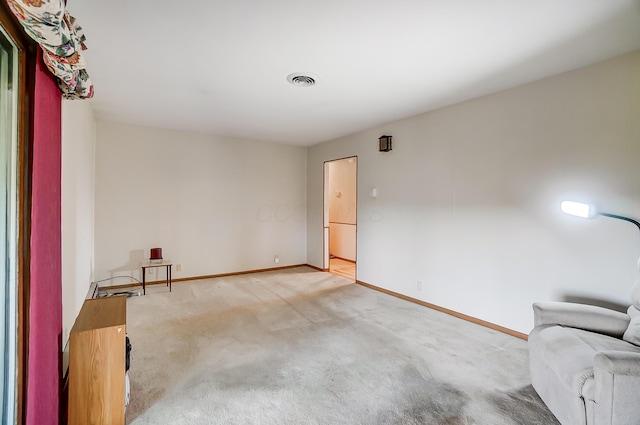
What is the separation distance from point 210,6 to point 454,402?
2950 millimetres

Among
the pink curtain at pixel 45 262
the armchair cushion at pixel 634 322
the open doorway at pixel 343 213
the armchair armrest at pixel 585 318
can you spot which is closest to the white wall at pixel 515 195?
the armchair cushion at pixel 634 322

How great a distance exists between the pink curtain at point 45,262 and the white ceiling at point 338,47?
84 centimetres

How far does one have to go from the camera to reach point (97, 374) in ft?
5.42

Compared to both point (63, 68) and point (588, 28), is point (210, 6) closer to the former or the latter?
point (63, 68)

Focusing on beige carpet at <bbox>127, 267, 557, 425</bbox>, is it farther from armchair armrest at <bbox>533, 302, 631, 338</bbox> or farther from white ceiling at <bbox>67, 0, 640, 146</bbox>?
white ceiling at <bbox>67, 0, 640, 146</bbox>

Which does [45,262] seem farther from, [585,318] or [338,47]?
[585,318]

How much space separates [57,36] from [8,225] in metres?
0.82

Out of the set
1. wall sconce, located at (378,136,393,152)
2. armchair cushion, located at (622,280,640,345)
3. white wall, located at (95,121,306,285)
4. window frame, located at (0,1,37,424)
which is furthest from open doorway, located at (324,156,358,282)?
window frame, located at (0,1,37,424)

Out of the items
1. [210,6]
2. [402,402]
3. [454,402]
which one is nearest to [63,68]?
[210,6]

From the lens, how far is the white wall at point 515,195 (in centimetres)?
235

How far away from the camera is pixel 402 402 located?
194 cm

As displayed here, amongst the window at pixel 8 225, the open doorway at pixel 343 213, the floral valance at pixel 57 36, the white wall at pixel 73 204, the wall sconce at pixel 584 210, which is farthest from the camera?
the open doorway at pixel 343 213

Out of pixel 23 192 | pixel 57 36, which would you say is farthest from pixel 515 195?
pixel 23 192

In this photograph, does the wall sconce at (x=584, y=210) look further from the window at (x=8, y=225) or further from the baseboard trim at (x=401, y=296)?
the window at (x=8, y=225)
